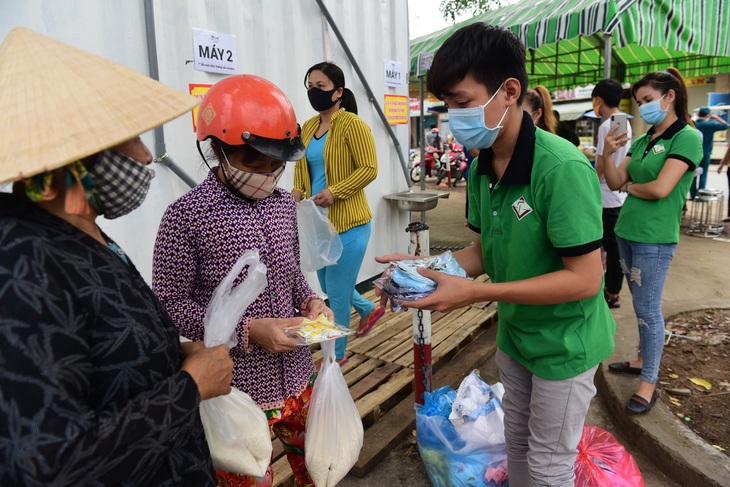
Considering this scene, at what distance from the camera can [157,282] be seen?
1.53m

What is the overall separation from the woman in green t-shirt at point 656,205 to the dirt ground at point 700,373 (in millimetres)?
269

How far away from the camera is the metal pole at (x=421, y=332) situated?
8.65ft

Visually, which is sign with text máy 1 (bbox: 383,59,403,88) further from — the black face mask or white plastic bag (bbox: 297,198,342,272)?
white plastic bag (bbox: 297,198,342,272)

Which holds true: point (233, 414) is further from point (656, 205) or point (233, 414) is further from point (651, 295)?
point (656, 205)

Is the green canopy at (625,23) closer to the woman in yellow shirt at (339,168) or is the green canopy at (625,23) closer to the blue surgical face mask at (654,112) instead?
the blue surgical face mask at (654,112)

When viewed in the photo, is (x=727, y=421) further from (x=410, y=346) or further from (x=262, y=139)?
(x=262, y=139)

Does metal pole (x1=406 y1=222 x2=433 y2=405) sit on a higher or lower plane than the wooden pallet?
higher

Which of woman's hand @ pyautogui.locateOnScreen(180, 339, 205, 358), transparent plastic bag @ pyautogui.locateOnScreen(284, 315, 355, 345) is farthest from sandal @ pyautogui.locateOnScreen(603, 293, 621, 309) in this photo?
woman's hand @ pyautogui.locateOnScreen(180, 339, 205, 358)

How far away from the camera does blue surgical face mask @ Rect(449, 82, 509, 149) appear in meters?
1.61

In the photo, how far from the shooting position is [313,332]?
60.7 inches

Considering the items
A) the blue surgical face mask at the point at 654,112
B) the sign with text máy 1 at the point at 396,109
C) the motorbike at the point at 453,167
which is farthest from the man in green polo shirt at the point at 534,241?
the motorbike at the point at 453,167

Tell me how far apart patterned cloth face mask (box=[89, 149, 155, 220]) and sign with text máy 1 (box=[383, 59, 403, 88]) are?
4420mm

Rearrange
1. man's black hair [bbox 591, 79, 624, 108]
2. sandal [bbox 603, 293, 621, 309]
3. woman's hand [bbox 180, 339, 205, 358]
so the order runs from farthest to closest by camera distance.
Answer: sandal [bbox 603, 293, 621, 309] < man's black hair [bbox 591, 79, 624, 108] < woman's hand [bbox 180, 339, 205, 358]

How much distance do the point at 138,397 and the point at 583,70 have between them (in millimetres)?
11899
